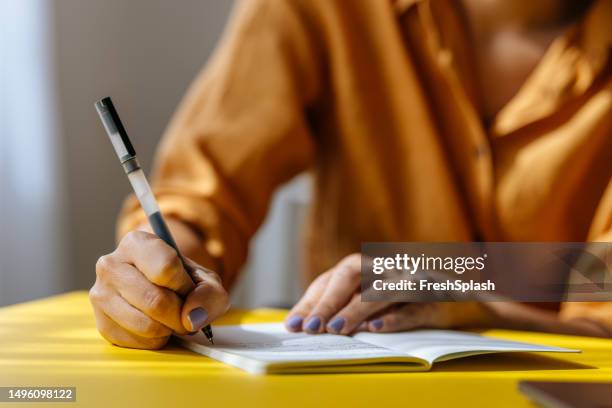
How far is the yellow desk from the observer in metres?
0.38

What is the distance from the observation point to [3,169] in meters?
1.33

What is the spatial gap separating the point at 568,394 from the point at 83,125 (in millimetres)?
1337

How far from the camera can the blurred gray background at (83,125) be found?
137 cm

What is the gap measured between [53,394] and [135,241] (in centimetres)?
14

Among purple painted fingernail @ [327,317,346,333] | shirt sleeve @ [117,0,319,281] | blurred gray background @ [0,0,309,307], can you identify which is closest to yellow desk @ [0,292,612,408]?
purple painted fingernail @ [327,317,346,333]

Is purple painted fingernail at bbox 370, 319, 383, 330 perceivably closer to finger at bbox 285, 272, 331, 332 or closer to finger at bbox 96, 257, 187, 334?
finger at bbox 285, 272, 331, 332

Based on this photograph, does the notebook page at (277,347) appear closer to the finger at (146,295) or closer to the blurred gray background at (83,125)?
the finger at (146,295)

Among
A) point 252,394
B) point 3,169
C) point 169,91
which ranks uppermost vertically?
point 169,91

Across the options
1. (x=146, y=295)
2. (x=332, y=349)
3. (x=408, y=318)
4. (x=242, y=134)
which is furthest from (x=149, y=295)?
(x=242, y=134)

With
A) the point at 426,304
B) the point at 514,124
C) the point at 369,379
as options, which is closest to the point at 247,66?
the point at 514,124

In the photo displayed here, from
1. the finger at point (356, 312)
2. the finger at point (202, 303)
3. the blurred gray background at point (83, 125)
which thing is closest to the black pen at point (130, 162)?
the finger at point (202, 303)

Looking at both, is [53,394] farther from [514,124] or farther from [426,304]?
[514,124]

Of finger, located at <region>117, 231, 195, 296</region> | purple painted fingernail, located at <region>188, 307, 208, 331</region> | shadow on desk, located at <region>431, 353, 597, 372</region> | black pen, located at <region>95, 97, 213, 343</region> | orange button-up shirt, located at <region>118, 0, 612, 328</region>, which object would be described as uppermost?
orange button-up shirt, located at <region>118, 0, 612, 328</region>

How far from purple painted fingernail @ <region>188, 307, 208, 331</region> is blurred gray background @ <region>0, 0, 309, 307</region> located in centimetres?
99
